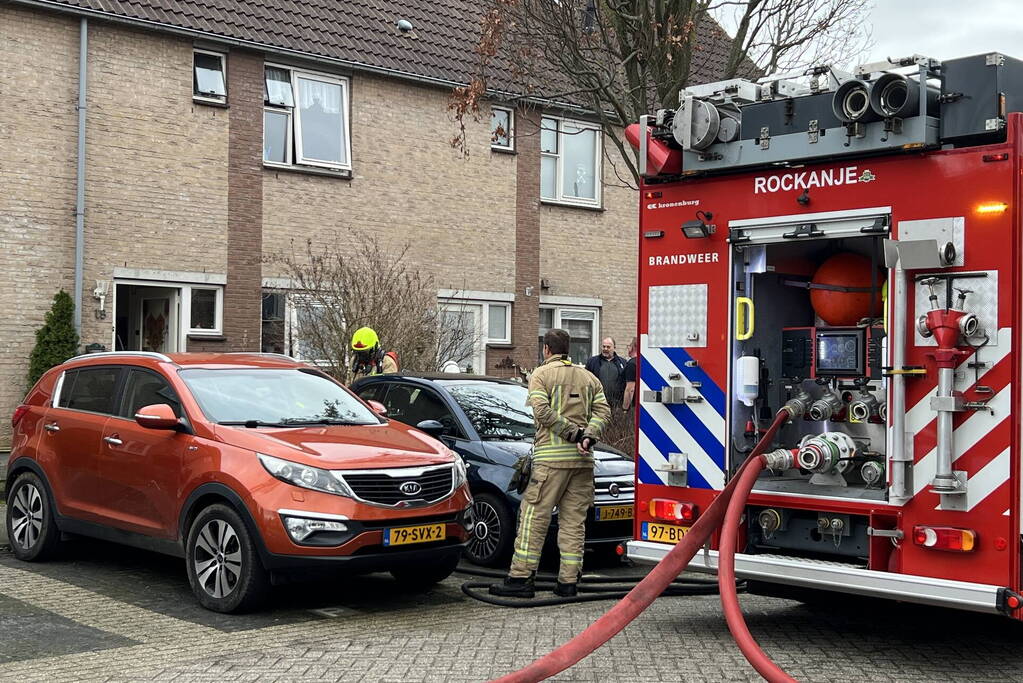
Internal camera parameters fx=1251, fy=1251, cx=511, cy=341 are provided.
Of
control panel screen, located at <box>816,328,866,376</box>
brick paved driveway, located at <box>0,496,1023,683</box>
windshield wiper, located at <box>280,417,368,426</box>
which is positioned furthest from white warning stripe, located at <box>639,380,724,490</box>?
windshield wiper, located at <box>280,417,368,426</box>

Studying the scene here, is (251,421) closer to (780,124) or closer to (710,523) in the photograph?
(710,523)

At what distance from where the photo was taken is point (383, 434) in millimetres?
9086

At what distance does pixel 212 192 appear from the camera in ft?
59.6

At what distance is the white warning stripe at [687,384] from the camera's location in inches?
298

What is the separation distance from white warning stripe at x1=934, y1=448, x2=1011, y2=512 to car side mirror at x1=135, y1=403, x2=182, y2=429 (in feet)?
16.9

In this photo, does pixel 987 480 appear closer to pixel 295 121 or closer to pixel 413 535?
pixel 413 535

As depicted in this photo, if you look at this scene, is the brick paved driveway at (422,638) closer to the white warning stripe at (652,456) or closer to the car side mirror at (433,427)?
the white warning stripe at (652,456)

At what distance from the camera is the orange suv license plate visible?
8161 mm

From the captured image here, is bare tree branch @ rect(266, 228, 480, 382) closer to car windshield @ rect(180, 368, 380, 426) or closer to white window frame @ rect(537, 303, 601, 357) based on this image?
white window frame @ rect(537, 303, 601, 357)

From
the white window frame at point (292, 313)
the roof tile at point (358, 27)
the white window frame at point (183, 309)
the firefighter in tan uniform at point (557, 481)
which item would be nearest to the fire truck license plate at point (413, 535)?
the firefighter in tan uniform at point (557, 481)

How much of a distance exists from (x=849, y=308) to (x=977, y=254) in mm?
1224

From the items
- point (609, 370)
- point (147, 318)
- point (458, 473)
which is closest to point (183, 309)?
point (147, 318)

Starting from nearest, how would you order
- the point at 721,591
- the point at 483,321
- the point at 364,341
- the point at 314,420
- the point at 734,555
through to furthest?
the point at 721,591 < the point at 734,555 < the point at 314,420 < the point at 364,341 < the point at 483,321

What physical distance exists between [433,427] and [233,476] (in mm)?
2346
